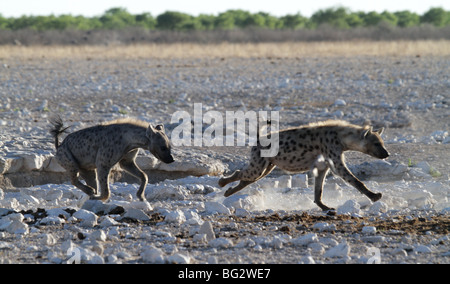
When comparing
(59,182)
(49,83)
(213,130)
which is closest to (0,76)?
(49,83)

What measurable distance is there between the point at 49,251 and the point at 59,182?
3487 mm

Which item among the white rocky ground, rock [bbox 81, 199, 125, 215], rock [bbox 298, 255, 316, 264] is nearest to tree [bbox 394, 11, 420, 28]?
the white rocky ground

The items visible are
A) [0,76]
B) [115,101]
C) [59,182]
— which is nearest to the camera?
[59,182]

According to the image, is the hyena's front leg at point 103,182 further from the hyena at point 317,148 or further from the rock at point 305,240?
→ the rock at point 305,240

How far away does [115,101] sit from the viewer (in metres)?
13.2

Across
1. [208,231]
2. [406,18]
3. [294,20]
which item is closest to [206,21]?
[294,20]

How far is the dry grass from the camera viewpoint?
22.2m

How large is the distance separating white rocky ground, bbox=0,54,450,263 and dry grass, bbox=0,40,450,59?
5059mm

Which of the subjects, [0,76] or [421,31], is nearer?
[0,76]

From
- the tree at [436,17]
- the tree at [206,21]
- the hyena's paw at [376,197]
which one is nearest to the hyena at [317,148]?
the hyena's paw at [376,197]

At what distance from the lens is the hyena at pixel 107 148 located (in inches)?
262

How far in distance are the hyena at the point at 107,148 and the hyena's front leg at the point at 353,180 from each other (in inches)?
58.2
